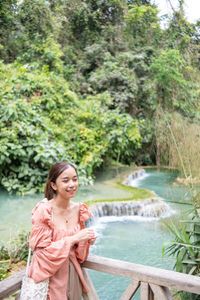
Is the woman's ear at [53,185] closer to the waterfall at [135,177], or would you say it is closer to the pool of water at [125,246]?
the pool of water at [125,246]

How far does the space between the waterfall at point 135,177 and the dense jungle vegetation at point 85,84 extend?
2.74 ft

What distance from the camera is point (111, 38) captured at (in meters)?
12.9

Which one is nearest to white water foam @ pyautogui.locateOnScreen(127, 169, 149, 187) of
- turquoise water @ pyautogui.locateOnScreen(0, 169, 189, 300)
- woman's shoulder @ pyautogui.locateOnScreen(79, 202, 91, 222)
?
turquoise water @ pyautogui.locateOnScreen(0, 169, 189, 300)

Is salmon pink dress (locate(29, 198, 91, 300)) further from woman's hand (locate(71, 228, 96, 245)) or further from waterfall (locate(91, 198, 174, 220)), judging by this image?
waterfall (locate(91, 198, 174, 220))

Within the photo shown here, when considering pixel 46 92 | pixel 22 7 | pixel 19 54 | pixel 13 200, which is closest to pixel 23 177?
pixel 13 200

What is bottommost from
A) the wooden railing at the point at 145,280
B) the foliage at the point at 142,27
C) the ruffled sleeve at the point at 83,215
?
the wooden railing at the point at 145,280

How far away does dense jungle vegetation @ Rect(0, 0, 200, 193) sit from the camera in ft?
20.9

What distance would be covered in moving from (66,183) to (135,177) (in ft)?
28.1

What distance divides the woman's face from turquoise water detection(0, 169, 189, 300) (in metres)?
1.93

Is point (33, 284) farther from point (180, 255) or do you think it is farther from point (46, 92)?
point (46, 92)

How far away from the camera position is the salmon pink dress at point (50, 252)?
4.51ft

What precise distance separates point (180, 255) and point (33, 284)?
107 cm

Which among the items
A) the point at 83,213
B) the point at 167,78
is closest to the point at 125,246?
the point at 83,213

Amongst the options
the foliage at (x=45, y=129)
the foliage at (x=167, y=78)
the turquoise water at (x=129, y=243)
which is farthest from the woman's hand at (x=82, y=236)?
the foliage at (x=167, y=78)
